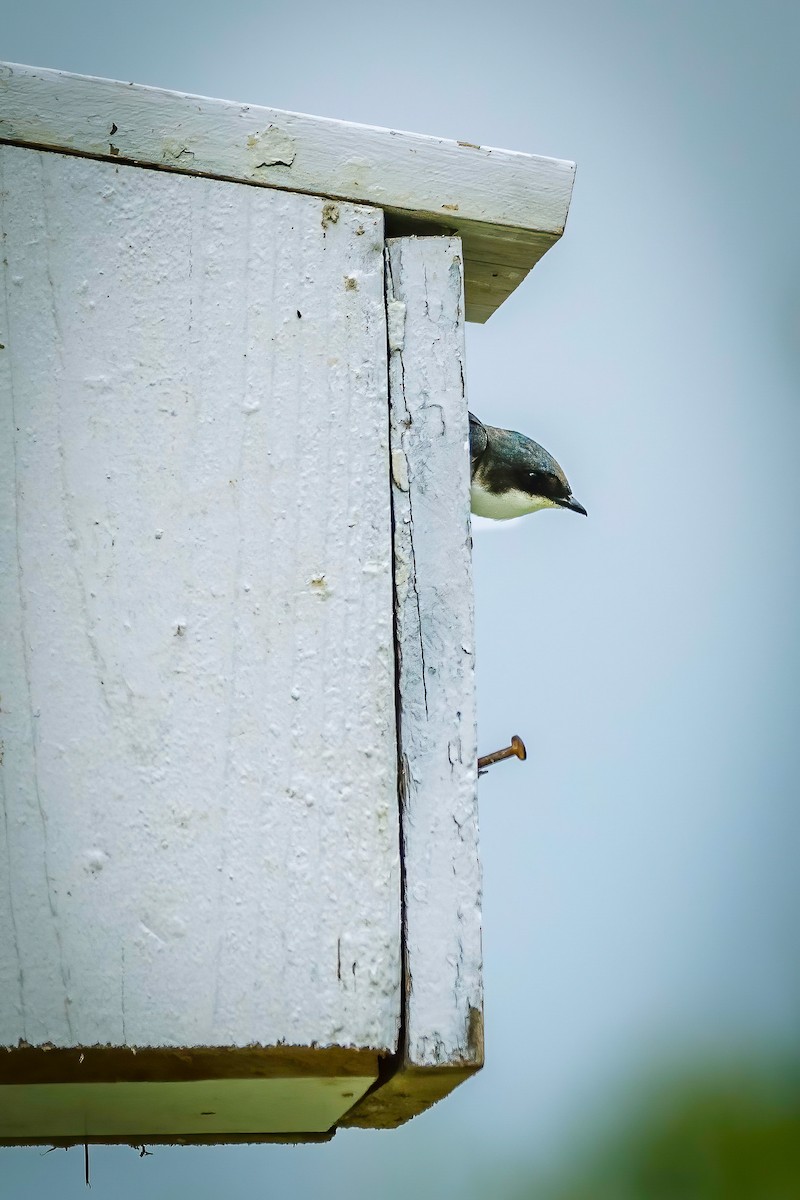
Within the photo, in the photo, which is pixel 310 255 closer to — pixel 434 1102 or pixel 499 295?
pixel 499 295

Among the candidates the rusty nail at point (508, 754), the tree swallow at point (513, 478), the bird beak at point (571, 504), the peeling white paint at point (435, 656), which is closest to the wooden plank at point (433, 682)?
the peeling white paint at point (435, 656)

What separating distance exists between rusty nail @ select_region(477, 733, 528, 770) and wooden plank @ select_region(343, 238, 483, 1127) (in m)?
0.16

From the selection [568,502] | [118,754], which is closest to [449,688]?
[118,754]

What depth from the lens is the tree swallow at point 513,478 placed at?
112 centimetres

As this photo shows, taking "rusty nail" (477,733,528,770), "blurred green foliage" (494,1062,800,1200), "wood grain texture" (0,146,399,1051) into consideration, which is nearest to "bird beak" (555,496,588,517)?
"rusty nail" (477,733,528,770)

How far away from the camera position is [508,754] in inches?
33.9

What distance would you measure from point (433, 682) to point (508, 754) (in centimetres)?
19

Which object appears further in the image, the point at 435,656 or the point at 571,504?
the point at 571,504

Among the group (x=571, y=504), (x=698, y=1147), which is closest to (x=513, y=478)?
(x=571, y=504)

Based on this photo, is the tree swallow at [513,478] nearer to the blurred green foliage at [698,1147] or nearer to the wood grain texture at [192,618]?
the wood grain texture at [192,618]

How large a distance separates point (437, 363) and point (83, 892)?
1.27 ft

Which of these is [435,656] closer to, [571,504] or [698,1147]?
[571,504]

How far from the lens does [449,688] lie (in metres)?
0.69

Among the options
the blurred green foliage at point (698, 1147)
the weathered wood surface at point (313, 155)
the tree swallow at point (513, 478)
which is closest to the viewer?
the weathered wood surface at point (313, 155)
